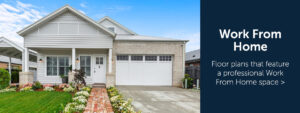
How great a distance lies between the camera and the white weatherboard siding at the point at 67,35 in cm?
935

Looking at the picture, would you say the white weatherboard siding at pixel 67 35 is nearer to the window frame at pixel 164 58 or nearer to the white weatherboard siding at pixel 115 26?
the window frame at pixel 164 58

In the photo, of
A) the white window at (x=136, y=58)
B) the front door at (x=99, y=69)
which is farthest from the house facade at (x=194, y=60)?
the front door at (x=99, y=69)

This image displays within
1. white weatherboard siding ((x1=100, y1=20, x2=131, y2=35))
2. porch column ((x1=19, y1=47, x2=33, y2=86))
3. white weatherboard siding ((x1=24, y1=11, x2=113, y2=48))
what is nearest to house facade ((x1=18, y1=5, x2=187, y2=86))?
white weatherboard siding ((x1=24, y1=11, x2=113, y2=48))

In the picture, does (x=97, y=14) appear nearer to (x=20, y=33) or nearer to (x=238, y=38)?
(x=20, y=33)

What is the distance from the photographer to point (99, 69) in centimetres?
1077

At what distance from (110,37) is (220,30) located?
320 inches

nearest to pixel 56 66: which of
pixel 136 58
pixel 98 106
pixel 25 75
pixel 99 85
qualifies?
pixel 25 75

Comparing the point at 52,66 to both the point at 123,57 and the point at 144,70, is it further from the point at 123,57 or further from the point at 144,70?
the point at 144,70

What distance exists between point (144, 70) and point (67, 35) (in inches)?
209

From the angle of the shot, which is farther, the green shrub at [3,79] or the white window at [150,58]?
the white window at [150,58]

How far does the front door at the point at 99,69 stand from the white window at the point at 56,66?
1.99 meters

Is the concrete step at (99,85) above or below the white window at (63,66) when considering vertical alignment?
below

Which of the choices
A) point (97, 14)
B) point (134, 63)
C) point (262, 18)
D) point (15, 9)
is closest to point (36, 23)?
point (15, 9)

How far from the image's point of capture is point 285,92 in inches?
91.8
